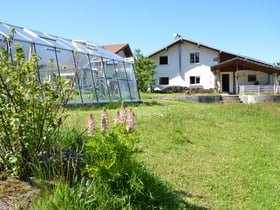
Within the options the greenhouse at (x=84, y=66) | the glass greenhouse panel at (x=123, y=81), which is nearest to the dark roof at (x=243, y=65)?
the greenhouse at (x=84, y=66)

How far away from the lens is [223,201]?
3.56m

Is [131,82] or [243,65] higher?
[243,65]

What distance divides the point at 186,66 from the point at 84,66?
666 inches

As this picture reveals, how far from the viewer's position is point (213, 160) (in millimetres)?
5188

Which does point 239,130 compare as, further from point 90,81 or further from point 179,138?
point 90,81

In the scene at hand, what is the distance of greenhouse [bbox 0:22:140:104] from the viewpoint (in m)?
11.1

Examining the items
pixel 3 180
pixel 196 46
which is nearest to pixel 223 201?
pixel 3 180

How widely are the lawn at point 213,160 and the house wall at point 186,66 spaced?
2018 cm

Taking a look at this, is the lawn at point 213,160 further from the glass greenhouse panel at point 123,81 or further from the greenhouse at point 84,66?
the glass greenhouse panel at point 123,81

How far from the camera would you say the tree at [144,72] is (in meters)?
27.4

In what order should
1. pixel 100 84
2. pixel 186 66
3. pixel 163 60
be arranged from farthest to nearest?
pixel 163 60, pixel 186 66, pixel 100 84

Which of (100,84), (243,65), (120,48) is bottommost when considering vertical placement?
(100,84)

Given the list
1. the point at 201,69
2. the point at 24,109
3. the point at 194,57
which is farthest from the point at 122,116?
the point at 194,57

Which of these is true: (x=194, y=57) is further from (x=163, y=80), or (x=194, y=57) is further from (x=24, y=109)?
(x=24, y=109)
